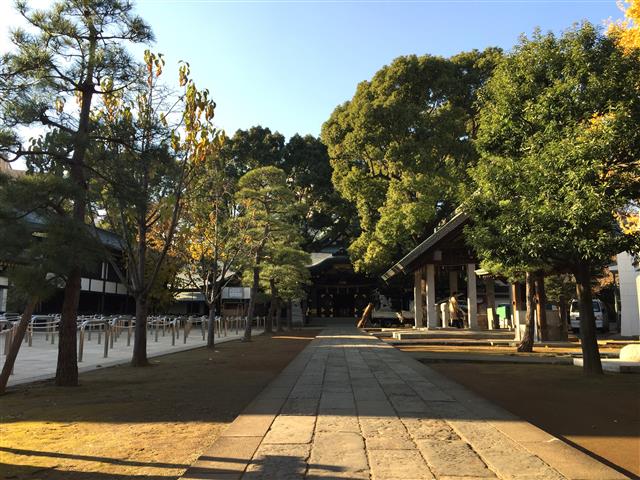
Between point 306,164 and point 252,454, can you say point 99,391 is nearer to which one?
point 252,454

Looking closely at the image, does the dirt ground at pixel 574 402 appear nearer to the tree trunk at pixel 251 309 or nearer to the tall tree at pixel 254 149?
the tree trunk at pixel 251 309

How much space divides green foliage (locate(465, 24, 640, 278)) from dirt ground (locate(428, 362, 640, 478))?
2.04 metres

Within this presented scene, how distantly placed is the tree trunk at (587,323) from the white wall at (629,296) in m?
14.9

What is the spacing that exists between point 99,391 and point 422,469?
221 inches

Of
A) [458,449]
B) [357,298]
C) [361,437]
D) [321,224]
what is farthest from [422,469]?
[357,298]

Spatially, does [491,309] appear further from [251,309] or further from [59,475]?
[59,475]

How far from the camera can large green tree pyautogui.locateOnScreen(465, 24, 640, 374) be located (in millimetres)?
7289

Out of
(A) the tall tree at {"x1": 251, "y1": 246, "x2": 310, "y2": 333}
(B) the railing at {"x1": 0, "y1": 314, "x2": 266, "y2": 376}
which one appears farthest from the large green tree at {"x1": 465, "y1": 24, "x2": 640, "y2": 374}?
(A) the tall tree at {"x1": 251, "y1": 246, "x2": 310, "y2": 333}

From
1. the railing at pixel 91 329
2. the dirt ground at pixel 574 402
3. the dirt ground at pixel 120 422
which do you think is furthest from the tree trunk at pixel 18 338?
the dirt ground at pixel 574 402

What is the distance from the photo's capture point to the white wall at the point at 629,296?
69.3ft

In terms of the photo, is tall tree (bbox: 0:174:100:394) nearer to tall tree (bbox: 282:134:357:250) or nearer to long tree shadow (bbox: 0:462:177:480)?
long tree shadow (bbox: 0:462:177:480)

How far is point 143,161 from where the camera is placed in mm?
8055

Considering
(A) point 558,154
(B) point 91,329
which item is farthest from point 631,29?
(B) point 91,329

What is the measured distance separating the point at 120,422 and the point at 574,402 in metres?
5.64
